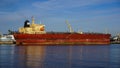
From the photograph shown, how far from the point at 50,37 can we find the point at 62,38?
3213mm

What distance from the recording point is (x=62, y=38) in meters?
80.8

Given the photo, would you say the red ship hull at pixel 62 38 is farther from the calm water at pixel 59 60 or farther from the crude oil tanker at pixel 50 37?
the calm water at pixel 59 60

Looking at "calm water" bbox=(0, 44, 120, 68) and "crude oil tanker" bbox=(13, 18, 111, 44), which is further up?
"crude oil tanker" bbox=(13, 18, 111, 44)

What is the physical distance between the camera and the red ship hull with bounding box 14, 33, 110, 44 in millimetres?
78938

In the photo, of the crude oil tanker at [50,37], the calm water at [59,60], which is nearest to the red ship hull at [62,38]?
the crude oil tanker at [50,37]

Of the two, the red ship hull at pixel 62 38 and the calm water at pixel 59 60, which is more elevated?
the red ship hull at pixel 62 38

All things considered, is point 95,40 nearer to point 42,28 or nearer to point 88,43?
point 88,43

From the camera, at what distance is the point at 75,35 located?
8219 centimetres

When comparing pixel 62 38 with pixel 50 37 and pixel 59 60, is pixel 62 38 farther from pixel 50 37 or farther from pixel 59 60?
pixel 59 60

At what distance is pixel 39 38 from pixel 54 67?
53284 mm

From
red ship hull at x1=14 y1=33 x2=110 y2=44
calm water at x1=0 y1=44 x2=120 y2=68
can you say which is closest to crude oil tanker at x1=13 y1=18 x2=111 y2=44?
red ship hull at x1=14 y1=33 x2=110 y2=44

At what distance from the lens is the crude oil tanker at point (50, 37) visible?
79062 millimetres

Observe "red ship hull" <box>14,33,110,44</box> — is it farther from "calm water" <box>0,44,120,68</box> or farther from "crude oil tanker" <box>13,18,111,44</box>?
"calm water" <box>0,44,120,68</box>

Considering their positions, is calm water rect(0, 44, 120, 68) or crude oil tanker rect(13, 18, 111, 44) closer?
calm water rect(0, 44, 120, 68)
